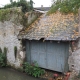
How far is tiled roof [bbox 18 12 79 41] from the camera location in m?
9.80

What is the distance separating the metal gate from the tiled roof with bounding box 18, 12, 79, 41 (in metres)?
0.64

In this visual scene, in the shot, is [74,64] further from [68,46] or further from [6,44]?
[6,44]

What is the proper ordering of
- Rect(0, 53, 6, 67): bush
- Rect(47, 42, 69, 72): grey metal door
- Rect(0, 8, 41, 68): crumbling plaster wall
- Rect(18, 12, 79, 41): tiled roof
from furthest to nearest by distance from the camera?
Rect(0, 53, 6, 67): bush < Rect(0, 8, 41, 68): crumbling plaster wall < Rect(47, 42, 69, 72): grey metal door < Rect(18, 12, 79, 41): tiled roof

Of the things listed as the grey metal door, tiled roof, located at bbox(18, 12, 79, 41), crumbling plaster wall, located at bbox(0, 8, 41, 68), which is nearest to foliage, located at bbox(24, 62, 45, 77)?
the grey metal door

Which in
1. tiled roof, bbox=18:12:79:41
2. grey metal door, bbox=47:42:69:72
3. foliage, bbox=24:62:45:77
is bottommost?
foliage, bbox=24:62:45:77

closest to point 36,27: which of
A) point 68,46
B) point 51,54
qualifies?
point 51,54

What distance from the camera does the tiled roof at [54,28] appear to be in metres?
9.80

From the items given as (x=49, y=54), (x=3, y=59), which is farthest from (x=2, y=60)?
(x=49, y=54)

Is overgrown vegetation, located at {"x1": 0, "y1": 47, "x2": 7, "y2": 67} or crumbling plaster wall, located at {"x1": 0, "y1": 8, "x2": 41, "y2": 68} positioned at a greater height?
crumbling plaster wall, located at {"x1": 0, "y1": 8, "x2": 41, "y2": 68}

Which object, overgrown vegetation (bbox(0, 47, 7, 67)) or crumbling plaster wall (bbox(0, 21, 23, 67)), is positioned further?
overgrown vegetation (bbox(0, 47, 7, 67))

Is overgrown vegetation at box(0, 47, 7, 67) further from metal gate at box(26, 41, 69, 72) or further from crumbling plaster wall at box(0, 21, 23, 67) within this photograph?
metal gate at box(26, 41, 69, 72)

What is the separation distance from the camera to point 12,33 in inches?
505

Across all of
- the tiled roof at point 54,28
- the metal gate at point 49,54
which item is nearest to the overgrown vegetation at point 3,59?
the metal gate at point 49,54

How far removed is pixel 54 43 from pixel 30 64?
2.41 metres
